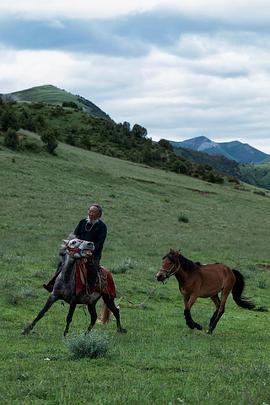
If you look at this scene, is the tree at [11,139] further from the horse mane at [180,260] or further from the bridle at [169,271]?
the bridle at [169,271]

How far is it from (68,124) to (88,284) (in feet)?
276

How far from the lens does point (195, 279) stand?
13.4m

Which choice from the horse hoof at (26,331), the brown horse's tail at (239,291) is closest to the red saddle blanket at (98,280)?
the horse hoof at (26,331)

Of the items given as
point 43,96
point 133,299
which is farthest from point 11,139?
point 43,96

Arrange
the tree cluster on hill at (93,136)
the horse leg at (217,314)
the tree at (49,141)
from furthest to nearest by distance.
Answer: the tree cluster on hill at (93,136) → the tree at (49,141) → the horse leg at (217,314)

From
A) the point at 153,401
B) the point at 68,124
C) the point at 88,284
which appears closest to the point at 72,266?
the point at 88,284

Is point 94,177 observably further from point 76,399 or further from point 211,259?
point 76,399

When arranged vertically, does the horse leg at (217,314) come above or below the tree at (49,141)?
below

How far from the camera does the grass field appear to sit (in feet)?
25.5

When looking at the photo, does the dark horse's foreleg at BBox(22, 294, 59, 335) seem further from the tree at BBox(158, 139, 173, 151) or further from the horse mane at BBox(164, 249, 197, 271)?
the tree at BBox(158, 139, 173, 151)

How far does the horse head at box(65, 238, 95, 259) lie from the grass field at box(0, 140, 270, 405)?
1.67m

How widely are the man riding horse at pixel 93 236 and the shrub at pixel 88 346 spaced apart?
7.75 feet

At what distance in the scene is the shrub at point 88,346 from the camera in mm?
9352

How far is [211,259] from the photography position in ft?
91.5
